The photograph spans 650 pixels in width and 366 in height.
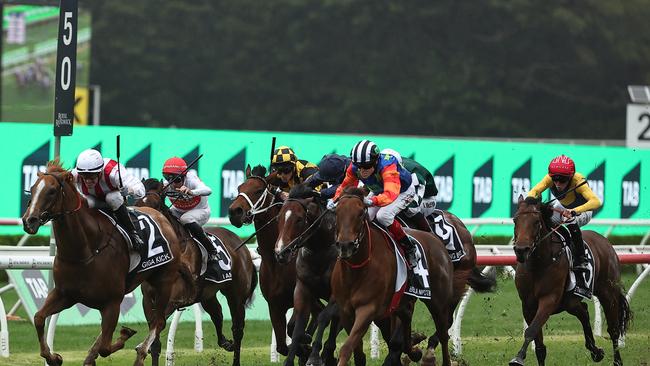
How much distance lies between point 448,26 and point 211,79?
686 cm

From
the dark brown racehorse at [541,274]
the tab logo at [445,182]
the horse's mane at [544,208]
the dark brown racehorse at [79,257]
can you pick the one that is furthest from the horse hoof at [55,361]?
the tab logo at [445,182]

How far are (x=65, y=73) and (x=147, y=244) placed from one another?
51.6 inches

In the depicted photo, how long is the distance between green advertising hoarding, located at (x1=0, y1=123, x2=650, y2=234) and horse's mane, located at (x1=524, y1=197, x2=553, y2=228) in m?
6.23

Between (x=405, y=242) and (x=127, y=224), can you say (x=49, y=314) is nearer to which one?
(x=127, y=224)

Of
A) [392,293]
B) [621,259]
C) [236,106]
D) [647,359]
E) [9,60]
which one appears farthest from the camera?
[236,106]

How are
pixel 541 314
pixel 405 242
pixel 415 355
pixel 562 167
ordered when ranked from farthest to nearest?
pixel 562 167
pixel 541 314
pixel 415 355
pixel 405 242

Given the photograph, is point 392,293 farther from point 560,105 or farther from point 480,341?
point 560,105

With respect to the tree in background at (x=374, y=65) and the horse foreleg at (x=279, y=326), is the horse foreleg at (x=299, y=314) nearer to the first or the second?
the horse foreleg at (x=279, y=326)

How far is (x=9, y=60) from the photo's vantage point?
28031 mm

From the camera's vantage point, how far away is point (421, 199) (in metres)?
10.6

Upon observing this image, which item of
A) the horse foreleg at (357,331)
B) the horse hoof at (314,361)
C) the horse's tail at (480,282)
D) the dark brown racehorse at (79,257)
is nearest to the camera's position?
the horse foreleg at (357,331)

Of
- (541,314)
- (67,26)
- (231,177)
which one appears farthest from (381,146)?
(67,26)

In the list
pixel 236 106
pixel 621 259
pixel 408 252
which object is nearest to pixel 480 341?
pixel 621 259

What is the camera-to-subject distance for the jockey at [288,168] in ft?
34.3
